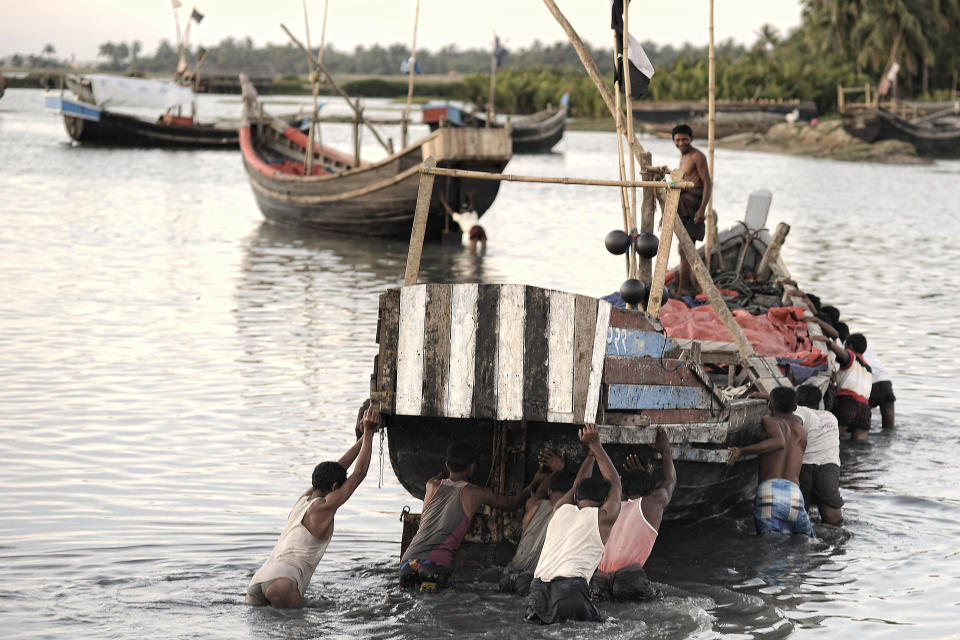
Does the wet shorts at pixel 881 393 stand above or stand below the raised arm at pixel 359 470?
below

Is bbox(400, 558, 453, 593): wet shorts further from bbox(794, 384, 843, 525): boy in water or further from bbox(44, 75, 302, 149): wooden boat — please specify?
bbox(44, 75, 302, 149): wooden boat

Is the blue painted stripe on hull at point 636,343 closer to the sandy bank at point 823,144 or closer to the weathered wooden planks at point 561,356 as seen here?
the weathered wooden planks at point 561,356

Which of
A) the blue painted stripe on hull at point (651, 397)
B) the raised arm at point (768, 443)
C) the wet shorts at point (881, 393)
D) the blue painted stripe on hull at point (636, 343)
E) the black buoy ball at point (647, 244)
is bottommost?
the wet shorts at point (881, 393)

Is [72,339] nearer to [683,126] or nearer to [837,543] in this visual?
[683,126]

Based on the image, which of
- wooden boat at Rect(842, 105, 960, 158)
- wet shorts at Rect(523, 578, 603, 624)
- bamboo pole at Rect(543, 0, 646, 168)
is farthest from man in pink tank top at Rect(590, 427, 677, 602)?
wooden boat at Rect(842, 105, 960, 158)

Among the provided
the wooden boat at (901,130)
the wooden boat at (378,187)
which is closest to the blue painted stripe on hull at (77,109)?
the wooden boat at (378,187)

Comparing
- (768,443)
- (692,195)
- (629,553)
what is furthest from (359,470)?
(692,195)

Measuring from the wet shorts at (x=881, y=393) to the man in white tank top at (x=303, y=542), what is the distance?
5698 millimetres

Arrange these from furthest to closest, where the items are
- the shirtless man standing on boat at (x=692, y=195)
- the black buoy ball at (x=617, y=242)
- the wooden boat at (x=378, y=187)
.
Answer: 1. the wooden boat at (x=378, y=187)
2. the shirtless man standing on boat at (x=692, y=195)
3. the black buoy ball at (x=617, y=242)

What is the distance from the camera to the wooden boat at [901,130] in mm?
49875

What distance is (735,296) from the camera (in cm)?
1137

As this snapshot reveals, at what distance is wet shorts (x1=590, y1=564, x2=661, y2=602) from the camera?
652 centimetres

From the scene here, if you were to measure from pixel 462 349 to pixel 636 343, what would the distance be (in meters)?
1.02

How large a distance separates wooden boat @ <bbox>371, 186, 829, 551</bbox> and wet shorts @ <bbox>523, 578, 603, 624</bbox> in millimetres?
774
